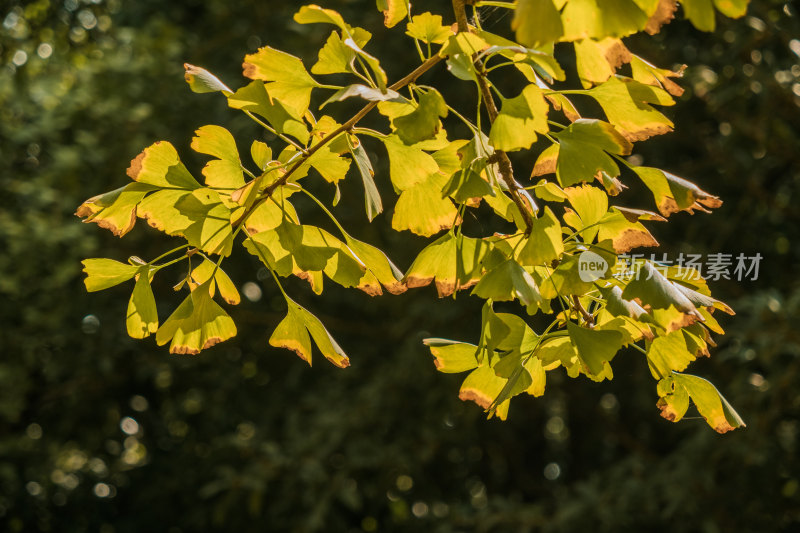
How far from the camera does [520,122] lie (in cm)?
54

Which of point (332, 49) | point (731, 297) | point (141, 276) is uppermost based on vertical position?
point (332, 49)

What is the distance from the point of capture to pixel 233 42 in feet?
10.4

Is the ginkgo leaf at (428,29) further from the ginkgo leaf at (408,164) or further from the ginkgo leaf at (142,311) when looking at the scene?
the ginkgo leaf at (142,311)

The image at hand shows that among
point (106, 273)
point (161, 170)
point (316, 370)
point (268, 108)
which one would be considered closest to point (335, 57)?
point (268, 108)

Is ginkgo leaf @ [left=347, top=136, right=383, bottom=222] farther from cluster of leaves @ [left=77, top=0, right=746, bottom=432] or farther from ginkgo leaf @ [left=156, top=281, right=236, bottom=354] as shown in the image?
ginkgo leaf @ [left=156, top=281, right=236, bottom=354]

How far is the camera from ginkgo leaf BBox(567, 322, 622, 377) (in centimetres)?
58

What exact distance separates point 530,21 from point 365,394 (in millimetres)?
2417

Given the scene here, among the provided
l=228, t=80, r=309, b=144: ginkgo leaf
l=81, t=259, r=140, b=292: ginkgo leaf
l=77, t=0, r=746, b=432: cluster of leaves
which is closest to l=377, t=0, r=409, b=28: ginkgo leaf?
l=77, t=0, r=746, b=432: cluster of leaves

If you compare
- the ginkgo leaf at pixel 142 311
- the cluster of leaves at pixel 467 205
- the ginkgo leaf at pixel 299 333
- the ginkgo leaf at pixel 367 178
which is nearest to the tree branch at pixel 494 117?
the cluster of leaves at pixel 467 205

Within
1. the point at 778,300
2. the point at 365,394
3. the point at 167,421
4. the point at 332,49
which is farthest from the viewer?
the point at 167,421

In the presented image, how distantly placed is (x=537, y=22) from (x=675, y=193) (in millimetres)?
236

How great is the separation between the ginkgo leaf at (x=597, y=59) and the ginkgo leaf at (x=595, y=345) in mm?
184

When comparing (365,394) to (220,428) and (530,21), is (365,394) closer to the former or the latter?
(220,428)

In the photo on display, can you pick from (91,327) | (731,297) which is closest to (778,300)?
(731,297)
